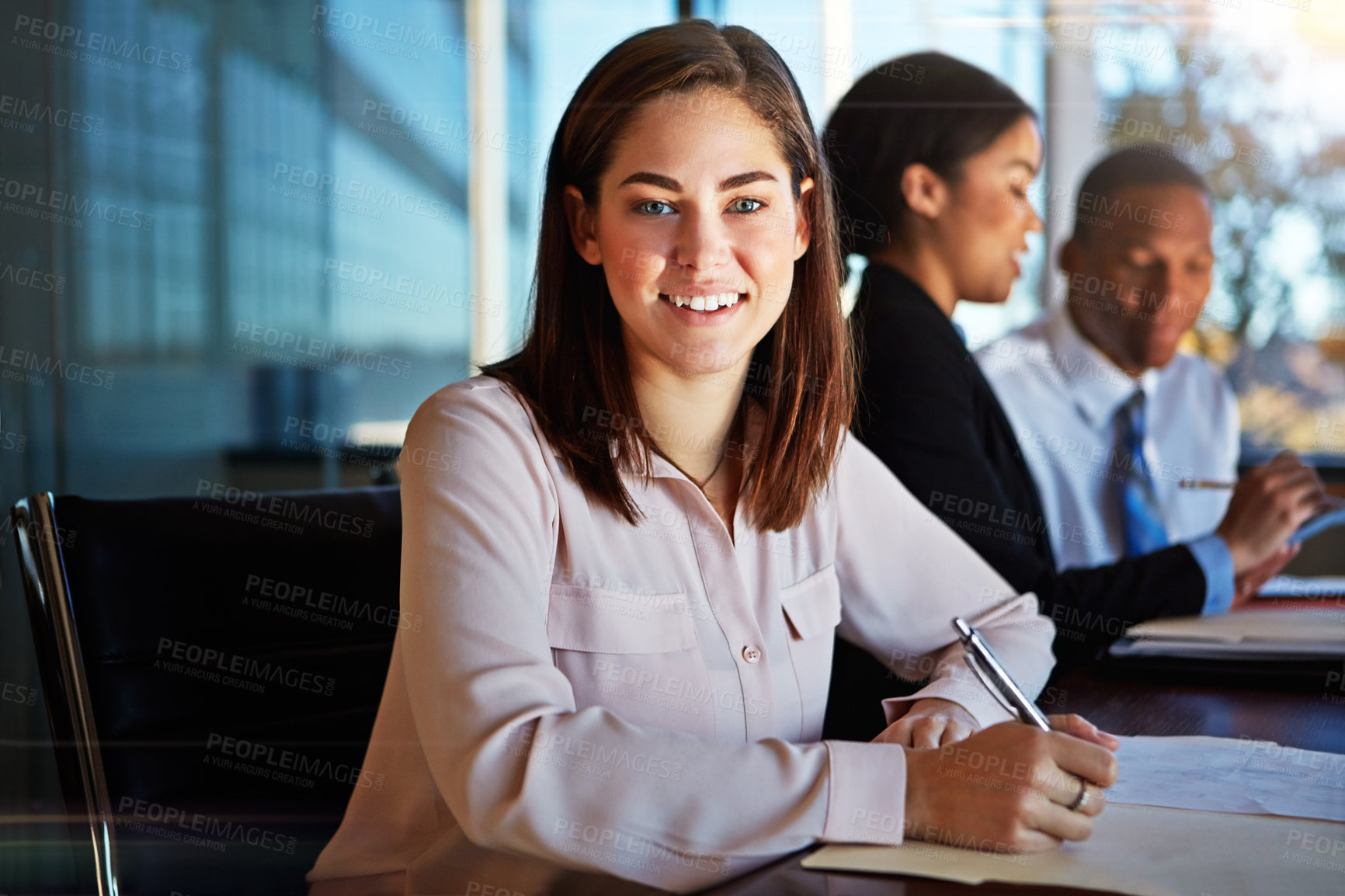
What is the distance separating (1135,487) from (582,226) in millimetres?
1696

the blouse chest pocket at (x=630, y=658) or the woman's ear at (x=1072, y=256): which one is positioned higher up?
the woman's ear at (x=1072, y=256)

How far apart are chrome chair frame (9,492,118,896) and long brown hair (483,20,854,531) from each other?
37cm

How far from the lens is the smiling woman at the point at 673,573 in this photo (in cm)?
61

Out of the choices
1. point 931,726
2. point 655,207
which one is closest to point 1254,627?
point 931,726

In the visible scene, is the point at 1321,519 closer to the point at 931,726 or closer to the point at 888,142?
the point at 888,142

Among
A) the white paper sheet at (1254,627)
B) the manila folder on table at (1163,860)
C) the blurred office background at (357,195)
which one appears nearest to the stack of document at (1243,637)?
the white paper sheet at (1254,627)

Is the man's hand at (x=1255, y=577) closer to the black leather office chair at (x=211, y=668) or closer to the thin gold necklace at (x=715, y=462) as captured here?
the thin gold necklace at (x=715, y=462)

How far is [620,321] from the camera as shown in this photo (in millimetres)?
941

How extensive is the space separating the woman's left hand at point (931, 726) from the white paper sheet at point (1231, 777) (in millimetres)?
107

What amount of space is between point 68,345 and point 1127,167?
223 centimetres

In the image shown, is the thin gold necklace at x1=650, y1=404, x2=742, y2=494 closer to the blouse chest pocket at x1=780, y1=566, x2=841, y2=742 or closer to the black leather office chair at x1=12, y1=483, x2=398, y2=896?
the blouse chest pocket at x1=780, y1=566, x2=841, y2=742

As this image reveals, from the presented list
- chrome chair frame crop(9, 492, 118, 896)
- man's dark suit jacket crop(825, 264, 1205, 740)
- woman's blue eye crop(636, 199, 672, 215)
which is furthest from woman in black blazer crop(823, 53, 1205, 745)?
chrome chair frame crop(9, 492, 118, 896)

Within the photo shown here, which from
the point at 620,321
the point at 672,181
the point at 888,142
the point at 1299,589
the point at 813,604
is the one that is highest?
the point at 888,142

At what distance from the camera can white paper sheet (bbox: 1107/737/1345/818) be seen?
0.67m
